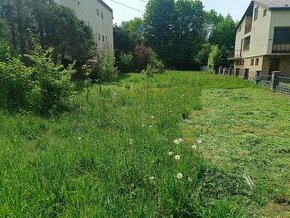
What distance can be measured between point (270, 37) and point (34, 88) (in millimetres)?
24189

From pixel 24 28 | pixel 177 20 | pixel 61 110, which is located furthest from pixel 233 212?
pixel 177 20

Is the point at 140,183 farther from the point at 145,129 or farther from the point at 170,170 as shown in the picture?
the point at 145,129

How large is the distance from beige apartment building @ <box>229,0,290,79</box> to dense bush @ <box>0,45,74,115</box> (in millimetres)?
18449

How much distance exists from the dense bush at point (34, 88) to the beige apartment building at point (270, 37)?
1845 centimetres

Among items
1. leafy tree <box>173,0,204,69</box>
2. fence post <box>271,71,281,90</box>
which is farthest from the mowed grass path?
leafy tree <box>173,0,204,69</box>

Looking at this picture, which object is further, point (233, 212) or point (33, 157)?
point (33, 157)

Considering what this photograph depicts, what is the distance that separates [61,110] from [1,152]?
373 centimetres

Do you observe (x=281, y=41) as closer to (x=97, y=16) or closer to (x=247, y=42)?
(x=247, y=42)

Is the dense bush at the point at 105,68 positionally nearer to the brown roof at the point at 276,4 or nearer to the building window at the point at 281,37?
the brown roof at the point at 276,4

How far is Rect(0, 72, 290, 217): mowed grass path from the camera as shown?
2.97 m

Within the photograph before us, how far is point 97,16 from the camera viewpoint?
29.6m

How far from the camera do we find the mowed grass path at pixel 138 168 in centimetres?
297

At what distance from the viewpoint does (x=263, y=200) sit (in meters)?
3.38

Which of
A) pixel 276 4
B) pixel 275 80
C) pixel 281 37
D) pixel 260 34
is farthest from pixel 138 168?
pixel 260 34
